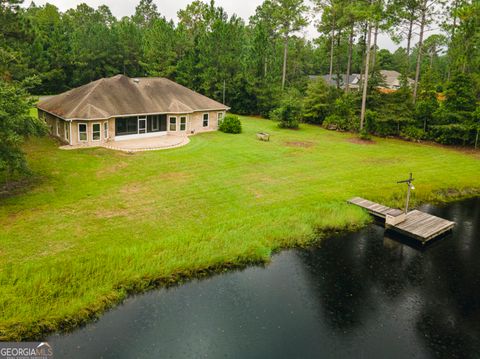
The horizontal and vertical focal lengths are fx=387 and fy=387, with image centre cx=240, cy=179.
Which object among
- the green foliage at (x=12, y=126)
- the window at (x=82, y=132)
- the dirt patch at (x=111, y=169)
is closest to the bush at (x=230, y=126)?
the window at (x=82, y=132)

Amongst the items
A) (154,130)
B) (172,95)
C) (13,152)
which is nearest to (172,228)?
(13,152)

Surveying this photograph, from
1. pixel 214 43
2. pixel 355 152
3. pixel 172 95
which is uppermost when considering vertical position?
pixel 214 43

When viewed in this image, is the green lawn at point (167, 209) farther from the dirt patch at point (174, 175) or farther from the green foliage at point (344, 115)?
the green foliage at point (344, 115)

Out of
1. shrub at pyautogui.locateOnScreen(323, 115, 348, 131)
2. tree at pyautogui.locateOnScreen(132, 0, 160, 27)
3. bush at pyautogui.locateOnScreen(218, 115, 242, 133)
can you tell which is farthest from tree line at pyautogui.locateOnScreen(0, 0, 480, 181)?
tree at pyautogui.locateOnScreen(132, 0, 160, 27)

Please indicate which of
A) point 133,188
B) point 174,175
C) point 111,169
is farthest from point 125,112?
point 133,188

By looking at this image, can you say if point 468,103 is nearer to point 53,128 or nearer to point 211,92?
point 211,92

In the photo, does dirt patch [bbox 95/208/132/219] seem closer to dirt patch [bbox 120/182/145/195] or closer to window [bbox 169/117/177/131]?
dirt patch [bbox 120/182/145/195]
